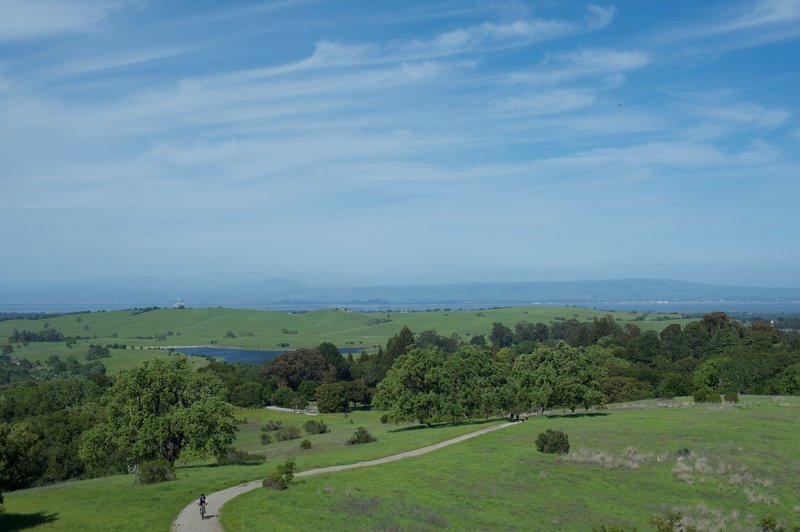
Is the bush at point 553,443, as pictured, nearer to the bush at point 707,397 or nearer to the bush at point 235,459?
the bush at point 235,459

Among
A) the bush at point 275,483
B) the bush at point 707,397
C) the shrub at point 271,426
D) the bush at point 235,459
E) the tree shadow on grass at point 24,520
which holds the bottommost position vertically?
the shrub at point 271,426

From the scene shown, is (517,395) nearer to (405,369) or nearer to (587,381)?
(587,381)

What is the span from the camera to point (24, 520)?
104 feet

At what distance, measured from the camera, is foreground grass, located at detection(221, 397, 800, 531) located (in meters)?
33.6

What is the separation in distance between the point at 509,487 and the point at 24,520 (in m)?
26.4

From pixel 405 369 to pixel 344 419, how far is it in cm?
2866

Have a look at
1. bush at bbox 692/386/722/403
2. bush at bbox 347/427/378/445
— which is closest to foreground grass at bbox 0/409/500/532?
bush at bbox 347/427/378/445

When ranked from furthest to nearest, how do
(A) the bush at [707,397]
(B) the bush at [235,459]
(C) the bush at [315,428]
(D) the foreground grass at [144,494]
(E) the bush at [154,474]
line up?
1. (A) the bush at [707,397]
2. (C) the bush at [315,428]
3. (B) the bush at [235,459]
4. (E) the bush at [154,474]
5. (D) the foreground grass at [144,494]

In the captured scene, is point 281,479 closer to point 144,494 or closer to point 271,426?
point 144,494

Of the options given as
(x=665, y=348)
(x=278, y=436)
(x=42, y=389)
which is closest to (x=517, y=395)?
(x=278, y=436)

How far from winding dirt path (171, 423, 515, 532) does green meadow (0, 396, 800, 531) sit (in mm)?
634

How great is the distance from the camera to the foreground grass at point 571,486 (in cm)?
3359

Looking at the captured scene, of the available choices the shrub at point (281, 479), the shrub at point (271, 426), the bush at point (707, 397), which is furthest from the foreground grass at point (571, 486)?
the shrub at point (271, 426)

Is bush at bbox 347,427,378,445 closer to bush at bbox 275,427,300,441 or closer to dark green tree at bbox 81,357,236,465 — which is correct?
dark green tree at bbox 81,357,236,465
